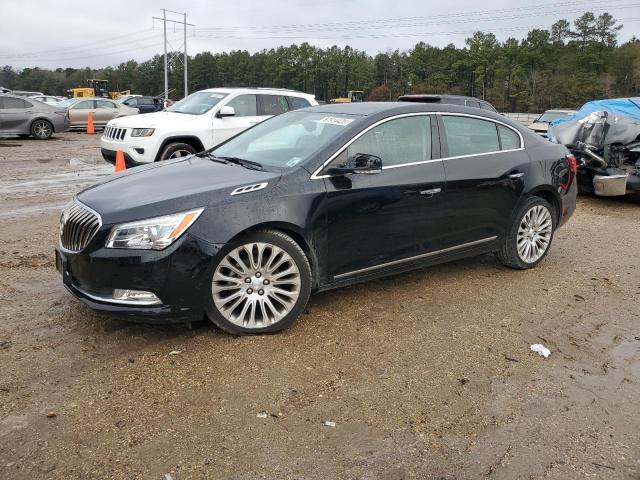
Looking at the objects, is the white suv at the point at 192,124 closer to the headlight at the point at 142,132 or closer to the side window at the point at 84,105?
the headlight at the point at 142,132

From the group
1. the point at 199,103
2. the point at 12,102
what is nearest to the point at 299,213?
the point at 199,103

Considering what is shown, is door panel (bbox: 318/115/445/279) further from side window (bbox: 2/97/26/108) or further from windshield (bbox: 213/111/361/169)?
side window (bbox: 2/97/26/108)

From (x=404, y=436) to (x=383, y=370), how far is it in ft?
2.28

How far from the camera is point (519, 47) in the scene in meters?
95.9

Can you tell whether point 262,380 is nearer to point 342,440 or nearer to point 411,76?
point 342,440

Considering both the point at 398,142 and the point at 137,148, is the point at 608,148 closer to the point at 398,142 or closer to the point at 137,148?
the point at 398,142

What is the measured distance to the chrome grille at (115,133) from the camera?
32.9ft

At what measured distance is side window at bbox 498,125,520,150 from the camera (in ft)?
17.6

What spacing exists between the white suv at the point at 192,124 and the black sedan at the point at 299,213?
4.96 metres

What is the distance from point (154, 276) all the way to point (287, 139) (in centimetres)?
179

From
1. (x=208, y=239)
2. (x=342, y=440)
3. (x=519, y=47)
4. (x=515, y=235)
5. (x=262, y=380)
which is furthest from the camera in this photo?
(x=519, y=47)

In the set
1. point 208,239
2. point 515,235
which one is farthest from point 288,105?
point 208,239

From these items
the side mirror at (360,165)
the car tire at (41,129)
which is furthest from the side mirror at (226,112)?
the car tire at (41,129)

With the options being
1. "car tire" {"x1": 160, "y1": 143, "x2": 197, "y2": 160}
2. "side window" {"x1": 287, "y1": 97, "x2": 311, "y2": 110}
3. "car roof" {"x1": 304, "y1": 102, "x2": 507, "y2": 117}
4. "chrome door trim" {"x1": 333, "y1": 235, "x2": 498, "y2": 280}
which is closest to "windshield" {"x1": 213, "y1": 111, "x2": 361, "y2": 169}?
"car roof" {"x1": 304, "y1": 102, "x2": 507, "y2": 117}
